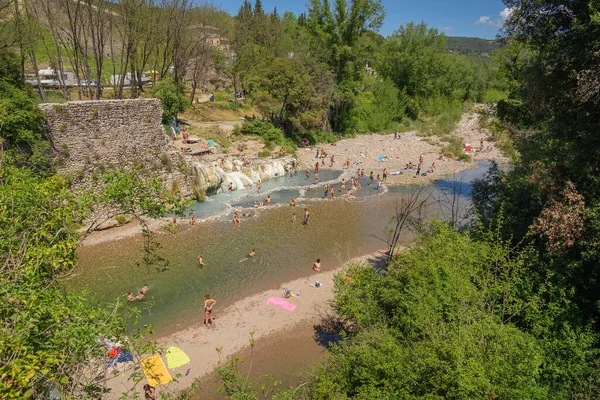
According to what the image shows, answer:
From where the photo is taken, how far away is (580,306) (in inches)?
343

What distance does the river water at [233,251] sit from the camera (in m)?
14.3

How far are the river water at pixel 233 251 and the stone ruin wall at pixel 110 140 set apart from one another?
3.53m

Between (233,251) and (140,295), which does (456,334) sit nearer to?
(140,295)

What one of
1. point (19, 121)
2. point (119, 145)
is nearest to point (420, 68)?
point (119, 145)

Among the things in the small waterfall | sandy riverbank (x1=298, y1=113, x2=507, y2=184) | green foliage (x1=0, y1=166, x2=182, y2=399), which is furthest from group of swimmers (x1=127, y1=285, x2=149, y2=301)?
sandy riverbank (x1=298, y1=113, x2=507, y2=184)

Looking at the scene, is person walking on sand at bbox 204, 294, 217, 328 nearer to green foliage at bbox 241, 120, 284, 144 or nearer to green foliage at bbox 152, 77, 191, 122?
green foliage at bbox 152, 77, 191, 122

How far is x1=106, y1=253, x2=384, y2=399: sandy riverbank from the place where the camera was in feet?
35.9

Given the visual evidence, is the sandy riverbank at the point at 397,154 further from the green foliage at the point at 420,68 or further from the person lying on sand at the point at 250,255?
the person lying on sand at the point at 250,255

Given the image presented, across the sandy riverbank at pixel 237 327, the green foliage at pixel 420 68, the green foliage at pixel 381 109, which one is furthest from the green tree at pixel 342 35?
the sandy riverbank at pixel 237 327

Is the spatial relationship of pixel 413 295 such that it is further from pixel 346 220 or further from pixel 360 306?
pixel 346 220

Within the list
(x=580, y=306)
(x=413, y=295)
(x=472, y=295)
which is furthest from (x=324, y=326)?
(x=580, y=306)

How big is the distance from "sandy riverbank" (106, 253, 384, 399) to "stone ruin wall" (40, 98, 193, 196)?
10244 mm

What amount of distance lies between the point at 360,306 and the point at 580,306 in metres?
5.34

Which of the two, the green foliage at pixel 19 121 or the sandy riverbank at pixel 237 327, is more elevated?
the green foliage at pixel 19 121
